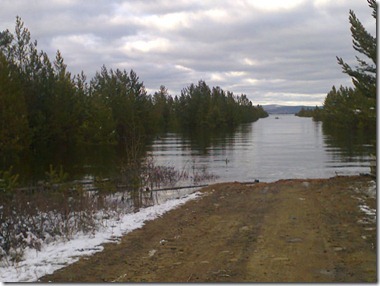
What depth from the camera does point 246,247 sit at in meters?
7.86

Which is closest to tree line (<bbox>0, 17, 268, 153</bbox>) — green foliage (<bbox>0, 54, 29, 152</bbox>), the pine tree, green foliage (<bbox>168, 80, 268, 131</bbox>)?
green foliage (<bbox>0, 54, 29, 152</bbox>)

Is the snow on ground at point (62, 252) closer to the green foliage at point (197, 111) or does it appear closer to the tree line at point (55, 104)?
the tree line at point (55, 104)

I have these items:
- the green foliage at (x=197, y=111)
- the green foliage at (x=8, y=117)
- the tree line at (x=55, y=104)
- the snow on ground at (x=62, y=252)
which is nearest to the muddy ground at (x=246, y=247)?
the snow on ground at (x=62, y=252)

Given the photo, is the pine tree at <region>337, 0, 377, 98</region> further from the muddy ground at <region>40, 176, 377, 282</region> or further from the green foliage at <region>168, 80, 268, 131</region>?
the green foliage at <region>168, 80, 268, 131</region>

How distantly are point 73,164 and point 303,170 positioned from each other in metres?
16.4

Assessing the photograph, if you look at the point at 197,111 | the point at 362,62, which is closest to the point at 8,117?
the point at 362,62

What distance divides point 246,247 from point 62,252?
10.2ft

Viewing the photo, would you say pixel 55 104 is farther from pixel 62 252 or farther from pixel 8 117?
pixel 62 252

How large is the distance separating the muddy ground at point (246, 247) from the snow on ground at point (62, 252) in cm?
23

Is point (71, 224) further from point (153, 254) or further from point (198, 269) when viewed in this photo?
point (198, 269)

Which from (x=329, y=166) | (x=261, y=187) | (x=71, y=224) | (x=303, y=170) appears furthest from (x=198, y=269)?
(x=329, y=166)

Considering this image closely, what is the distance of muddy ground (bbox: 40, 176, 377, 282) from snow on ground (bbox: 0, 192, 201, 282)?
8.9 inches

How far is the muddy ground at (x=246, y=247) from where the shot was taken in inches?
251

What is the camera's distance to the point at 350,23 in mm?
15750
